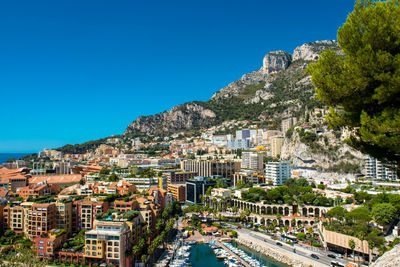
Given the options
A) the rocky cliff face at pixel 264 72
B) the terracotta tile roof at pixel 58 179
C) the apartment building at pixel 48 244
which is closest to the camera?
the apartment building at pixel 48 244

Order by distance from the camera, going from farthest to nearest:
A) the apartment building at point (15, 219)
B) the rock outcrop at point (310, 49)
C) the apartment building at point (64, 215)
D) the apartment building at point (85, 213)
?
1. the rock outcrop at point (310, 49)
2. the apartment building at point (15, 219)
3. the apartment building at point (85, 213)
4. the apartment building at point (64, 215)

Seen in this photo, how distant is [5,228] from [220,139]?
253 ft

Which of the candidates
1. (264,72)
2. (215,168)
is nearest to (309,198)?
(215,168)

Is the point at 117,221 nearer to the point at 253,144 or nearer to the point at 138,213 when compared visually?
the point at 138,213

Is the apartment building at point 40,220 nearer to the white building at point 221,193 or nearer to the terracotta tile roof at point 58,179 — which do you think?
the white building at point 221,193

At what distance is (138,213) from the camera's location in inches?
1160

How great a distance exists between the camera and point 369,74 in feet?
22.9

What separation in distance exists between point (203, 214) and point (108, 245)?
2174cm

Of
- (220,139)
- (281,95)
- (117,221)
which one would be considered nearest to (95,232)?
(117,221)

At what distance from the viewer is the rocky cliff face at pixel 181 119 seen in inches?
5320

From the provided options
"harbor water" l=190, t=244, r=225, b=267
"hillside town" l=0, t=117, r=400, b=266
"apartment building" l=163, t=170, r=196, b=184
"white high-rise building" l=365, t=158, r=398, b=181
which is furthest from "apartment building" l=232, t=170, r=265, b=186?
"harbor water" l=190, t=244, r=225, b=267

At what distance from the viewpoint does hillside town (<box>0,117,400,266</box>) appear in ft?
83.6

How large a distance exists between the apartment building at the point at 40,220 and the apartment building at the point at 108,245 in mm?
6127

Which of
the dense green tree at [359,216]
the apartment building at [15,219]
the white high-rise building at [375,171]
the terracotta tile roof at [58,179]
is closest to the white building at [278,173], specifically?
the white high-rise building at [375,171]
